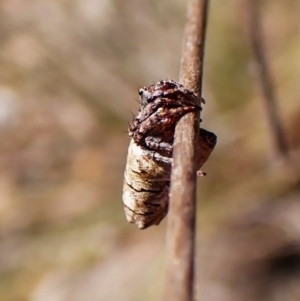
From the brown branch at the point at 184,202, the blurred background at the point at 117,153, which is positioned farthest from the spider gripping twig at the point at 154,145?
the blurred background at the point at 117,153

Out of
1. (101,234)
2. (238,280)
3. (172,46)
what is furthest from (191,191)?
(172,46)

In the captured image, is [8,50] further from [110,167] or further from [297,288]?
[297,288]

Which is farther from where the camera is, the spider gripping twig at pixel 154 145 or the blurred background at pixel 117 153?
the blurred background at pixel 117 153

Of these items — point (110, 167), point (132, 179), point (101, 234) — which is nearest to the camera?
point (132, 179)

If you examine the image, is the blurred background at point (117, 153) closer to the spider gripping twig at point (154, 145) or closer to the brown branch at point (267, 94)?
the brown branch at point (267, 94)

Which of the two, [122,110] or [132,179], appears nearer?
[132,179]

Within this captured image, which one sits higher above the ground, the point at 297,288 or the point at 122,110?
the point at 122,110
